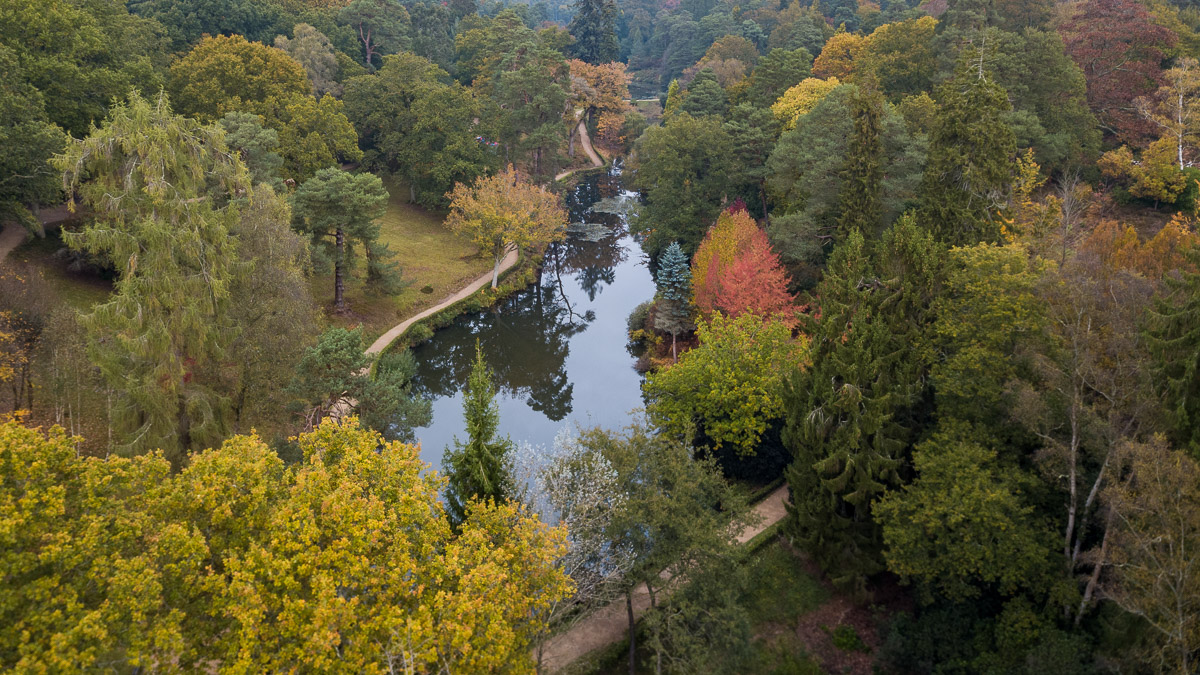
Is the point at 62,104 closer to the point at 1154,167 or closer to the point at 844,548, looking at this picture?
A: the point at 844,548

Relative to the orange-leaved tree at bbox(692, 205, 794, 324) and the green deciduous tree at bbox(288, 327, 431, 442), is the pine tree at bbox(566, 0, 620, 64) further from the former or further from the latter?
the green deciduous tree at bbox(288, 327, 431, 442)

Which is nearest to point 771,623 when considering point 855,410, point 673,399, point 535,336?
point 855,410

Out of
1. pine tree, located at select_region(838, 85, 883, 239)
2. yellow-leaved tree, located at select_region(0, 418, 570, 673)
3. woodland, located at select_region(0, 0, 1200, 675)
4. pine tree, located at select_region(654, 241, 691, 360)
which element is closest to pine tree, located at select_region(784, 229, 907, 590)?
woodland, located at select_region(0, 0, 1200, 675)

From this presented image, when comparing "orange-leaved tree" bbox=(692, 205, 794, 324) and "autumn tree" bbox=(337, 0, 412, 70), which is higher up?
"autumn tree" bbox=(337, 0, 412, 70)

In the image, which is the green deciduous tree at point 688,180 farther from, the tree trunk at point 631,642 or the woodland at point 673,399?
the tree trunk at point 631,642

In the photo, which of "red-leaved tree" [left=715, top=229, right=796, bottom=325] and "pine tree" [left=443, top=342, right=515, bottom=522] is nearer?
"pine tree" [left=443, top=342, right=515, bottom=522]

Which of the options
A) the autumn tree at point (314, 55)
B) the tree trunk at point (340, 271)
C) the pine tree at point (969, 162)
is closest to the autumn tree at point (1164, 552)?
the pine tree at point (969, 162)

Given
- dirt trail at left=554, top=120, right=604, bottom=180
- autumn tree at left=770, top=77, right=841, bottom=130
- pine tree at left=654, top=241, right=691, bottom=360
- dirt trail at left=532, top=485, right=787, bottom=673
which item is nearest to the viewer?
dirt trail at left=532, top=485, right=787, bottom=673

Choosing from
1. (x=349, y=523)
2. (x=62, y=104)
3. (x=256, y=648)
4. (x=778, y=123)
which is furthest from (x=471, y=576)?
(x=778, y=123)
